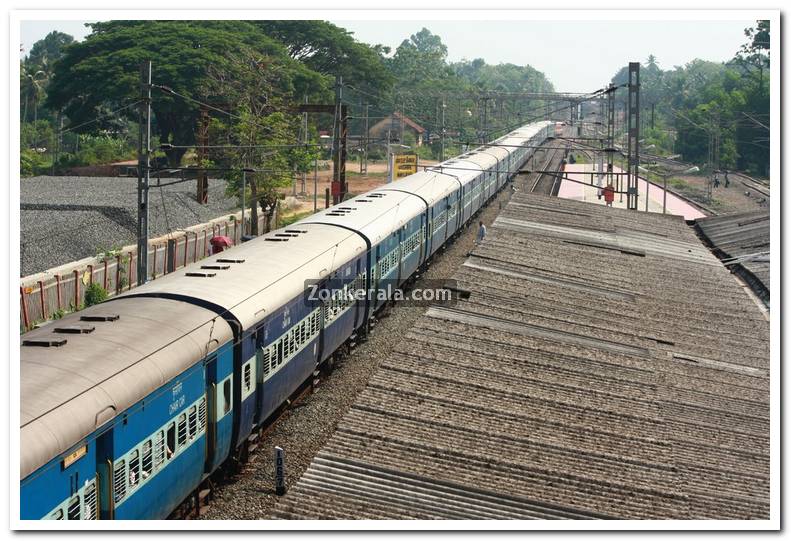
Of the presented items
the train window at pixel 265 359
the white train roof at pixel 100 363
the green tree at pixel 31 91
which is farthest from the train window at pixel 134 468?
the green tree at pixel 31 91

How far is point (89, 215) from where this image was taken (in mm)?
54500

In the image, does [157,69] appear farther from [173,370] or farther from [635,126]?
[173,370]

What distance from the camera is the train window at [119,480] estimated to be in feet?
43.9

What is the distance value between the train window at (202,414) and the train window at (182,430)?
630mm

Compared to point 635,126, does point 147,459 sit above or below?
below

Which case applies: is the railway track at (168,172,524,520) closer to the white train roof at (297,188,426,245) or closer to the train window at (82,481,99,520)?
the white train roof at (297,188,426,245)

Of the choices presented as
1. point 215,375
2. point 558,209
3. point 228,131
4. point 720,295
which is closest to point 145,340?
point 215,375

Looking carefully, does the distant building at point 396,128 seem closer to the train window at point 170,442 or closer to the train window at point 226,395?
the train window at point 226,395

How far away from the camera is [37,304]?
32500 millimetres

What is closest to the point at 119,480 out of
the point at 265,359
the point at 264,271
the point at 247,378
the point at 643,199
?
the point at 247,378

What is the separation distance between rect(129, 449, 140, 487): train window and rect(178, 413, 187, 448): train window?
4.79 ft

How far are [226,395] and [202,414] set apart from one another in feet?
3.46

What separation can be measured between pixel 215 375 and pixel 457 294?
1216 centimetres

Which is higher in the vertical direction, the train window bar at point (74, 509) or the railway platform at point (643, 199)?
the railway platform at point (643, 199)
